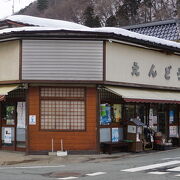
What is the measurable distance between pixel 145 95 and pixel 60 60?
196 inches

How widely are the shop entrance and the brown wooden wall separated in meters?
1.04

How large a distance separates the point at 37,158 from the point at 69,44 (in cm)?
515

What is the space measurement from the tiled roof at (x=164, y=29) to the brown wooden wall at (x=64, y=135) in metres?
17.2

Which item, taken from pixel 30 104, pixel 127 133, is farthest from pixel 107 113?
pixel 30 104

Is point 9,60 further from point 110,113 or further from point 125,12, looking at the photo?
point 125,12

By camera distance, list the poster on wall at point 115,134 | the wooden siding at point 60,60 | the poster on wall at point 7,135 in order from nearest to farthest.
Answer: the wooden siding at point 60,60 < the poster on wall at point 115,134 < the poster on wall at point 7,135

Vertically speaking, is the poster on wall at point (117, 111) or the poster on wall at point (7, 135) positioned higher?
the poster on wall at point (117, 111)

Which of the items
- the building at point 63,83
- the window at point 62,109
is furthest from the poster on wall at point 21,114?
the window at point 62,109

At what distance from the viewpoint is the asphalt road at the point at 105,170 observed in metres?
12.4

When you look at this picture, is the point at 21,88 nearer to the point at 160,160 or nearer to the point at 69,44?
the point at 69,44

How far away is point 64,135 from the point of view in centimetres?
1847

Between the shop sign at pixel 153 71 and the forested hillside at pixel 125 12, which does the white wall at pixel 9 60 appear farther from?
the forested hillside at pixel 125 12

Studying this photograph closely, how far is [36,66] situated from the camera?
1830 cm

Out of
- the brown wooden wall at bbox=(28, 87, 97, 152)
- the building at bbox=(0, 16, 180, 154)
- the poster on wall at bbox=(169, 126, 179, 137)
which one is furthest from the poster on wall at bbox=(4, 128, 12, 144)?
the poster on wall at bbox=(169, 126, 179, 137)
